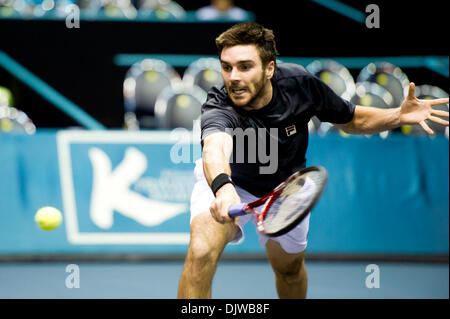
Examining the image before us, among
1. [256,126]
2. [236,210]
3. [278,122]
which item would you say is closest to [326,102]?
[278,122]

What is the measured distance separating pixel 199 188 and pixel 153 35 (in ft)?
22.2

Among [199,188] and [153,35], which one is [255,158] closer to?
[199,188]

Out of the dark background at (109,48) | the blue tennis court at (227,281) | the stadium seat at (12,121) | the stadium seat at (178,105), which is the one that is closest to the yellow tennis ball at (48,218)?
the blue tennis court at (227,281)

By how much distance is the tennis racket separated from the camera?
10.2 feet

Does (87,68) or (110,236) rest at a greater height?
(87,68)

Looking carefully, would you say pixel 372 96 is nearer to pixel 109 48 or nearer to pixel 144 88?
pixel 144 88

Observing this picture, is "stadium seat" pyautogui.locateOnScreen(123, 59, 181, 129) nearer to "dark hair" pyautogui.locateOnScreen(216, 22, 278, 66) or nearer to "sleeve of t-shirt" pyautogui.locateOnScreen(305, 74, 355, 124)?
"sleeve of t-shirt" pyautogui.locateOnScreen(305, 74, 355, 124)

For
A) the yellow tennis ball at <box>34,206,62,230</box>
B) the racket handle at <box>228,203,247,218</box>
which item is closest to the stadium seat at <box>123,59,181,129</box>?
the yellow tennis ball at <box>34,206,62,230</box>

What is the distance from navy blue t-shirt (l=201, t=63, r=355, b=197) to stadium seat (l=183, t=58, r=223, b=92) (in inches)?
229

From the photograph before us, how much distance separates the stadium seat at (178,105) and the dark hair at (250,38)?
5721 mm

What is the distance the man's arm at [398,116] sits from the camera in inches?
168

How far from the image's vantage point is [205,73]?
33.3 ft

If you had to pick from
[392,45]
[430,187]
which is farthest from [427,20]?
[430,187]

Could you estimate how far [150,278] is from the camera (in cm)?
631
